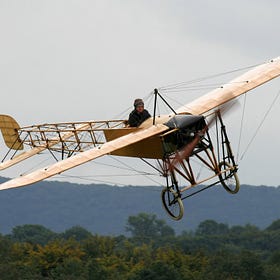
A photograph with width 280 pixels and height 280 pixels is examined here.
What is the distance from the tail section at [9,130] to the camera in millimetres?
45250

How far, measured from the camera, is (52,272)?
116938 mm

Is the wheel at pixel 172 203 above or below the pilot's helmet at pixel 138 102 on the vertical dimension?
below

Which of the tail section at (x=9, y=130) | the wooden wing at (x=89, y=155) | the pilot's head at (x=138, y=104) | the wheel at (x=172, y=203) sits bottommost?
the wheel at (x=172, y=203)

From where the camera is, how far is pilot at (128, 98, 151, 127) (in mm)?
32969

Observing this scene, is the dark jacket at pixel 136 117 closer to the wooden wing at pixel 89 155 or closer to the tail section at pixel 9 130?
the wooden wing at pixel 89 155

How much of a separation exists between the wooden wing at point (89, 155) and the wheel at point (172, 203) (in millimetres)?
1992

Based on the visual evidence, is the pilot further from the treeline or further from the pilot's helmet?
the treeline

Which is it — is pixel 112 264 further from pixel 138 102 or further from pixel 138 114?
pixel 138 102

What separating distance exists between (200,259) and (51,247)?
2050cm

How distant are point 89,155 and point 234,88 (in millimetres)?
7544

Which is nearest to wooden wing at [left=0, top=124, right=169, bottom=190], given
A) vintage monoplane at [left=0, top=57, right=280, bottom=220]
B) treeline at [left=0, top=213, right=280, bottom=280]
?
vintage monoplane at [left=0, top=57, right=280, bottom=220]

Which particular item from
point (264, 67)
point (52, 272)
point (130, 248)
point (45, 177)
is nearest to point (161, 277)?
point (52, 272)

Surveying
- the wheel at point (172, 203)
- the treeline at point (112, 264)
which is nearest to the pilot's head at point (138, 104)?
the wheel at point (172, 203)

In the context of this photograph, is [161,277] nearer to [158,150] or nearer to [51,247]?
[51,247]
